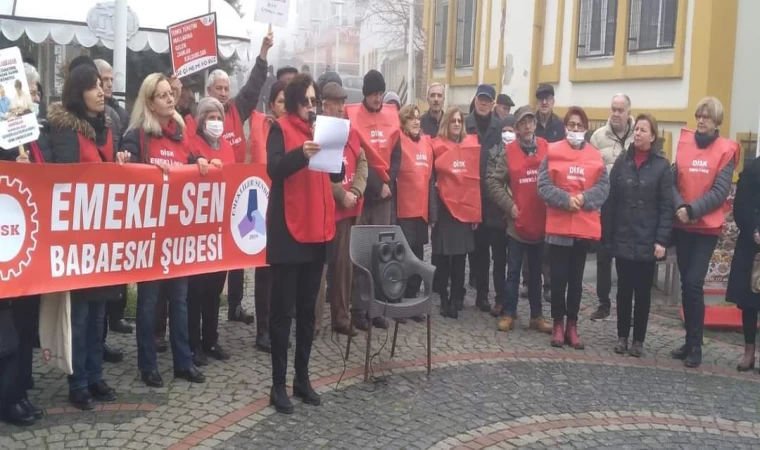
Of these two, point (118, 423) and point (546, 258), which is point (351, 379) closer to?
point (118, 423)

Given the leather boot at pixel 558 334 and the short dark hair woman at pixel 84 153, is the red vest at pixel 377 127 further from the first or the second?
the short dark hair woman at pixel 84 153

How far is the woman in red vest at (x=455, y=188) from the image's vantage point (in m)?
8.31

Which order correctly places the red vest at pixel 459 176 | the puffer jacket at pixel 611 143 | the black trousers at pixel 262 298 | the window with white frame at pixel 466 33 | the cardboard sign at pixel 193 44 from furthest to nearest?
the window with white frame at pixel 466 33
the cardboard sign at pixel 193 44
the puffer jacket at pixel 611 143
the red vest at pixel 459 176
the black trousers at pixel 262 298

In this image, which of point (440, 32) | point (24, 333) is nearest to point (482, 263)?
point (24, 333)

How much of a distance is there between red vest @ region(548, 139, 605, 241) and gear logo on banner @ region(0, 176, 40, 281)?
4203 millimetres

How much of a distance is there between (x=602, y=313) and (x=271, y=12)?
15.2 ft

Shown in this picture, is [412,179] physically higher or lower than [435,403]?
higher

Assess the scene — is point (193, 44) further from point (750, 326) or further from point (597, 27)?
point (597, 27)

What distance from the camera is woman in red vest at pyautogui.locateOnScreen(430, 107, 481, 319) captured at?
8312mm

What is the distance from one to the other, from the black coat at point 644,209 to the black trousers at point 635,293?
0.15 meters

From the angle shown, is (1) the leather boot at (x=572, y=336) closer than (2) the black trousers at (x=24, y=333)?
No

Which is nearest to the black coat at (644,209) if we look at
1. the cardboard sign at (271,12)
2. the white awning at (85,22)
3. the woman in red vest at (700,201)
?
the woman in red vest at (700,201)

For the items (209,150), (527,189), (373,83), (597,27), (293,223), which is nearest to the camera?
(293,223)

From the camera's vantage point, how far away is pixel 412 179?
8.07m
